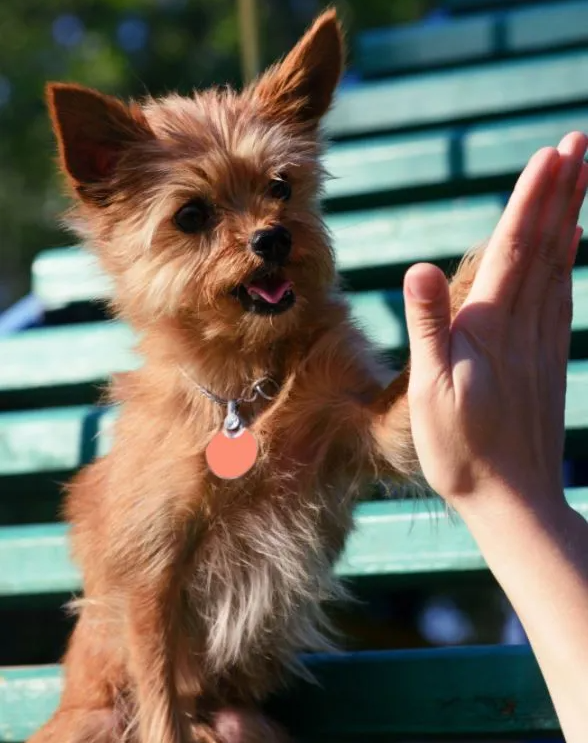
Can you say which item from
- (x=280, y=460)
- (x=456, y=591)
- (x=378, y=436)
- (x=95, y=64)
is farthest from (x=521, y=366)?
(x=95, y=64)

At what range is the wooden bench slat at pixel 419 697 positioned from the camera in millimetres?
2449

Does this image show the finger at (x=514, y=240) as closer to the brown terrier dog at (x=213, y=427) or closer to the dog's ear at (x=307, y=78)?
the brown terrier dog at (x=213, y=427)

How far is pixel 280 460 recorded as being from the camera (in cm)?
237

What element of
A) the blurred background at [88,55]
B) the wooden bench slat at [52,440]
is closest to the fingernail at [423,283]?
the wooden bench slat at [52,440]

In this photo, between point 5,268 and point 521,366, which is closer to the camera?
point 521,366

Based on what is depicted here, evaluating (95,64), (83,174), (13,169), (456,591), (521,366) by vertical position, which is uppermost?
(83,174)

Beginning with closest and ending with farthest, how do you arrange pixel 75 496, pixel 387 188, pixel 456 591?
pixel 75 496, pixel 387 188, pixel 456 591

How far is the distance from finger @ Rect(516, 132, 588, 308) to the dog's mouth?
0.66m

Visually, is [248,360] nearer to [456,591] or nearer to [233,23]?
[456,591]

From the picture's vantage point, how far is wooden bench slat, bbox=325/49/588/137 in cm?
402

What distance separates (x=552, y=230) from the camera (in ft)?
5.90

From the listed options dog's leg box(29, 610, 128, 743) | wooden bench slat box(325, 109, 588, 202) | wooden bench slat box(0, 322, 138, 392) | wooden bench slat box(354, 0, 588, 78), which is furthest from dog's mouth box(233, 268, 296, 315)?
wooden bench slat box(354, 0, 588, 78)

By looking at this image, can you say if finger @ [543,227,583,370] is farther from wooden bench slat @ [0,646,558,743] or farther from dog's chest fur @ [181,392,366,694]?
wooden bench slat @ [0,646,558,743]

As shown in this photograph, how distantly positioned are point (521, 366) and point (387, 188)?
2153mm
